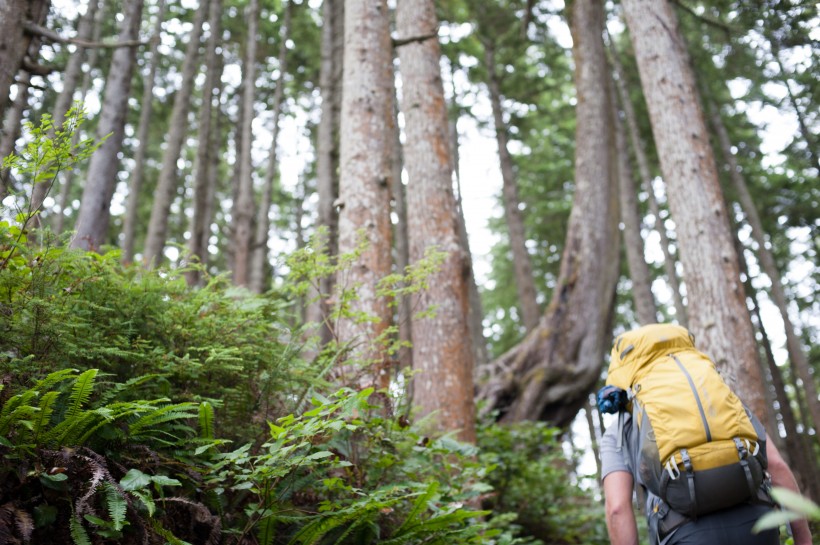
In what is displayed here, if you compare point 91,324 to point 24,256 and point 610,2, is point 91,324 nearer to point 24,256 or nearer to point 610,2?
point 24,256

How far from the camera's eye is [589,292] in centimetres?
1101

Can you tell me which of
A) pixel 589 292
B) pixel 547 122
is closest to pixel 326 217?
pixel 589 292

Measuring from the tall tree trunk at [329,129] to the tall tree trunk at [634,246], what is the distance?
20.3ft

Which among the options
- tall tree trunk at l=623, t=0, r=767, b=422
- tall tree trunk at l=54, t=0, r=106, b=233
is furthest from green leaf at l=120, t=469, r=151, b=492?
tall tree trunk at l=54, t=0, r=106, b=233

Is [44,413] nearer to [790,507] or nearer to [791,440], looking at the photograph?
[790,507]

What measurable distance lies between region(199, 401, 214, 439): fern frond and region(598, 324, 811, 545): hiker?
2030mm

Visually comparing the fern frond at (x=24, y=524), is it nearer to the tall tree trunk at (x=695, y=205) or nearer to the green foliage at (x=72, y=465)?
the green foliage at (x=72, y=465)

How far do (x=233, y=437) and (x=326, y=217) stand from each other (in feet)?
27.6

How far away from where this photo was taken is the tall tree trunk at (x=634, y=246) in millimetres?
14258

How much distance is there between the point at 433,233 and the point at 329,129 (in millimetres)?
6115

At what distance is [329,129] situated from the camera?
486 inches

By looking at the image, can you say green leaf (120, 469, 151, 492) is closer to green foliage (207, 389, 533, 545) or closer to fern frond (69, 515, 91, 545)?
fern frond (69, 515, 91, 545)

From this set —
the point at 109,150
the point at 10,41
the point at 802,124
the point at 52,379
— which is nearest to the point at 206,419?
the point at 52,379

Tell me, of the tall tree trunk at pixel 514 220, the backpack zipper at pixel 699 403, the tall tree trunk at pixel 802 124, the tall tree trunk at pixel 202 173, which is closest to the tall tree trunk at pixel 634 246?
the tall tree trunk at pixel 514 220
